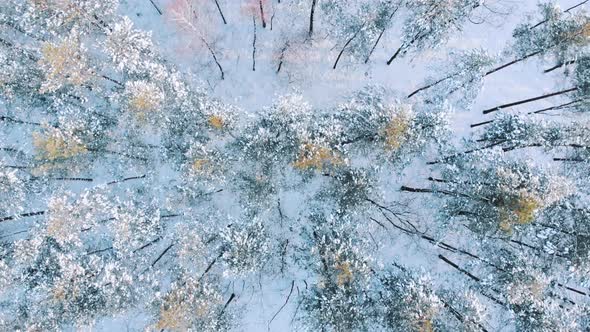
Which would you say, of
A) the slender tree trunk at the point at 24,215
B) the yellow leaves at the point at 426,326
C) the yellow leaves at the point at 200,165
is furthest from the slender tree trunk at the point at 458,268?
the slender tree trunk at the point at 24,215

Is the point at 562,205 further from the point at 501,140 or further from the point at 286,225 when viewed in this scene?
the point at 286,225

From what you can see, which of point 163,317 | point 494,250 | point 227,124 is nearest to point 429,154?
point 494,250

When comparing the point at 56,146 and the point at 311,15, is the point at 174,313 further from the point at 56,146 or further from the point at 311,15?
the point at 311,15

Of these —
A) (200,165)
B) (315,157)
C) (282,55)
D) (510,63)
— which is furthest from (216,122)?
(510,63)

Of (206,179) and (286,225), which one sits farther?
(286,225)

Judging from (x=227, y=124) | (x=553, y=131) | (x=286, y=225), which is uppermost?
(x=227, y=124)

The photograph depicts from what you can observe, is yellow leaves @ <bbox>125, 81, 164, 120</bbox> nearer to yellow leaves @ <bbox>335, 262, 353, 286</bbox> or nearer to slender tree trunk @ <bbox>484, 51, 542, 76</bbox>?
yellow leaves @ <bbox>335, 262, 353, 286</bbox>
